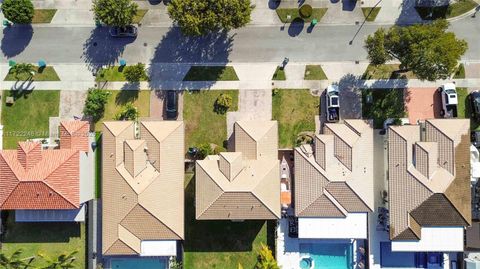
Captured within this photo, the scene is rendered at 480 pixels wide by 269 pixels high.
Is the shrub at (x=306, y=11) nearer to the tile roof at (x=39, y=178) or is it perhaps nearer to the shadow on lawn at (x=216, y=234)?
the shadow on lawn at (x=216, y=234)

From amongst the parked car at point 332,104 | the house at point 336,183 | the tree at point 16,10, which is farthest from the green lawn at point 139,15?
the house at point 336,183

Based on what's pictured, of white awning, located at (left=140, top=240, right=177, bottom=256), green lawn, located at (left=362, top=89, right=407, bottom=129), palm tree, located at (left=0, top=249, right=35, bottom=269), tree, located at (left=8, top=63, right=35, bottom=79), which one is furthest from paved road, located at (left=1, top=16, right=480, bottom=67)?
palm tree, located at (left=0, top=249, right=35, bottom=269)

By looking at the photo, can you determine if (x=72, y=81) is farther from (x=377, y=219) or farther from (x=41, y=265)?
(x=377, y=219)

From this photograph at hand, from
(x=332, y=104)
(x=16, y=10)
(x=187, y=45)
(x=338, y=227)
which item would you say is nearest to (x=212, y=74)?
(x=187, y=45)

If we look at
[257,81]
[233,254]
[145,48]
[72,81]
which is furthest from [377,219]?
[72,81]

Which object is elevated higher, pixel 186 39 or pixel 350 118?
pixel 186 39

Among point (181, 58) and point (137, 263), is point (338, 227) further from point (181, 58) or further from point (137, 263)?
point (181, 58)

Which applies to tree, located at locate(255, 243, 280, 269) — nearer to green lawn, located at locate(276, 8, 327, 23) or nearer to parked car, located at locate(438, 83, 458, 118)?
parked car, located at locate(438, 83, 458, 118)
